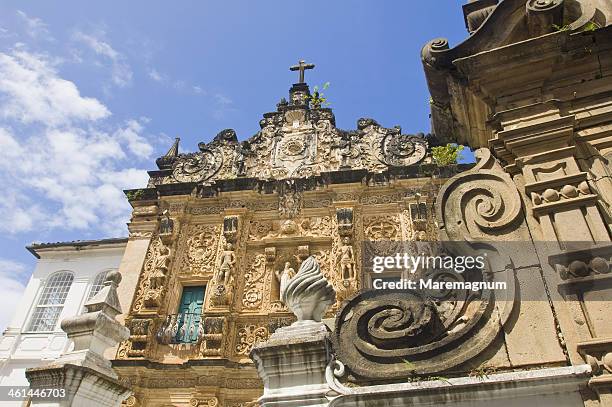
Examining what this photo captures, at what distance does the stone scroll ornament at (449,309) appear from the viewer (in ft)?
10.2

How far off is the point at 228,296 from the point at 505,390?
10404 millimetres

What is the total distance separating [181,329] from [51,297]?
710cm

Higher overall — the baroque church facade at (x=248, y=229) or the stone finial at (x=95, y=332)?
the baroque church facade at (x=248, y=229)

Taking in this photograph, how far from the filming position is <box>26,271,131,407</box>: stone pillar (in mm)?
5090

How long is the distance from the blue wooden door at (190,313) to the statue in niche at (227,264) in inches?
38.2

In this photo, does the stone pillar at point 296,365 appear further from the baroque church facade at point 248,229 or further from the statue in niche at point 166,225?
the statue in niche at point 166,225

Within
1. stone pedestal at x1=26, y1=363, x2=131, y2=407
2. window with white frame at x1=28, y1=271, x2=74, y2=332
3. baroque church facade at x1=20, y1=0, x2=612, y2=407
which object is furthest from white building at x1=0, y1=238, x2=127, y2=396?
baroque church facade at x1=20, y1=0, x2=612, y2=407

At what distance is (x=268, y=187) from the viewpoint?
48.4 feet

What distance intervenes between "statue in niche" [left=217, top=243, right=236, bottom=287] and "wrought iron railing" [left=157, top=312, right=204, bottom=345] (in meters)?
1.19

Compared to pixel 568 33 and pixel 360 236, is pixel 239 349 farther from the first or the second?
pixel 568 33

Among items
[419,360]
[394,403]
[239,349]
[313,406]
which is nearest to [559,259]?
[419,360]

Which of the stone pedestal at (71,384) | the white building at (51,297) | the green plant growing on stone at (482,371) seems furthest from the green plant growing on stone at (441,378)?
the white building at (51,297)

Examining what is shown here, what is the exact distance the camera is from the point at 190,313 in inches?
510

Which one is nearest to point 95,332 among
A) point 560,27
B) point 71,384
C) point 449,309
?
point 71,384
